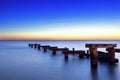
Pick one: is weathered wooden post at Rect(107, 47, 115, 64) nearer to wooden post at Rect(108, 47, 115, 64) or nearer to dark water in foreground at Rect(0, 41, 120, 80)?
wooden post at Rect(108, 47, 115, 64)

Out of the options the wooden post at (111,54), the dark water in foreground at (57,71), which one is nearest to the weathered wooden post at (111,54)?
the wooden post at (111,54)

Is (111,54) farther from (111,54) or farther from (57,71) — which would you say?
(57,71)

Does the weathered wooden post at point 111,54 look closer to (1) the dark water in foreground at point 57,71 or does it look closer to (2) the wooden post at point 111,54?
(2) the wooden post at point 111,54

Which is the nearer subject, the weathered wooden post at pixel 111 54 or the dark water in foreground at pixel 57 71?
the dark water in foreground at pixel 57 71

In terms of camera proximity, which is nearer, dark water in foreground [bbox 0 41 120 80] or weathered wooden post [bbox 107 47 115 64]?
dark water in foreground [bbox 0 41 120 80]

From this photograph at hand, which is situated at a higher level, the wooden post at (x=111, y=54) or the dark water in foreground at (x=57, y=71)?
the wooden post at (x=111, y=54)

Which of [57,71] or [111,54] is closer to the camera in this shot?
[57,71]

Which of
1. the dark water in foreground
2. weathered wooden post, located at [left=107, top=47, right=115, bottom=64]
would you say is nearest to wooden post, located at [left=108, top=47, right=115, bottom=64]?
weathered wooden post, located at [left=107, top=47, right=115, bottom=64]

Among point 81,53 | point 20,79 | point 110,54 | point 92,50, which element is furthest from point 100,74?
point 81,53

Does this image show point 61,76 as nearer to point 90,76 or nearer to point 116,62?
point 90,76

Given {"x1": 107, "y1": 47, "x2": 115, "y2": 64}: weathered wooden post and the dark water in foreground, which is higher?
{"x1": 107, "y1": 47, "x2": 115, "y2": 64}: weathered wooden post

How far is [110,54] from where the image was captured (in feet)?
55.3

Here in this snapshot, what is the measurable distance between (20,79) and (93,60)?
6213mm

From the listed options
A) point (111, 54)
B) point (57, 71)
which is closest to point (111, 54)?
point (111, 54)
